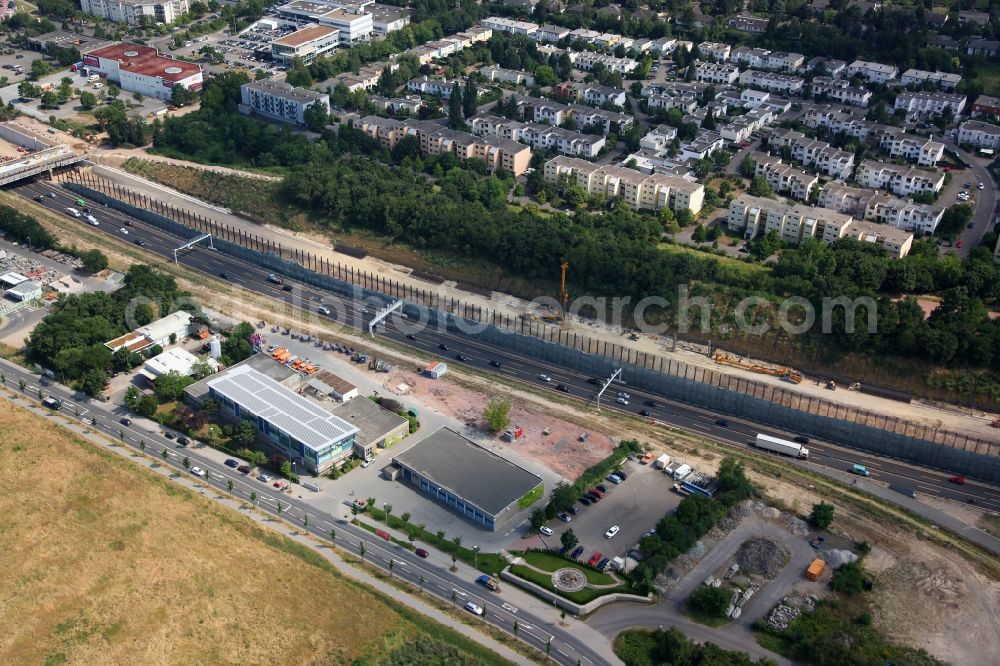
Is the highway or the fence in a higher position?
the fence

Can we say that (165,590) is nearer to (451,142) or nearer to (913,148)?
(451,142)

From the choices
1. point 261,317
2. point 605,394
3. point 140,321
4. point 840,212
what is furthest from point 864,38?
point 140,321

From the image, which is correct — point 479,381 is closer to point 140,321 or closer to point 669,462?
point 669,462

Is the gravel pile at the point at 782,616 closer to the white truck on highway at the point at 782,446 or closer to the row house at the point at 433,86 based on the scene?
the white truck on highway at the point at 782,446

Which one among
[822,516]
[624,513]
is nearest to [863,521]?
[822,516]

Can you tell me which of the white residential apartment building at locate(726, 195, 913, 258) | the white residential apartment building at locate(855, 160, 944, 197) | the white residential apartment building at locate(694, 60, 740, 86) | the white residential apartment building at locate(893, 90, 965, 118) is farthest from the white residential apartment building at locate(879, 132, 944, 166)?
the white residential apartment building at locate(694, 60, 740, 86)

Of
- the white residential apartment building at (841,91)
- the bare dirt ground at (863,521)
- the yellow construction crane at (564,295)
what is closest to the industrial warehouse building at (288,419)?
the bare dirt ground at (863,521)

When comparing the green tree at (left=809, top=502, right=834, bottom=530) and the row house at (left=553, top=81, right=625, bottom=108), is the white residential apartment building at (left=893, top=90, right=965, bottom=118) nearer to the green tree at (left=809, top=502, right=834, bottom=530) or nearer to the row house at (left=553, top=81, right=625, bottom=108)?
the row house at (left=553, top=81, right=625, bottom=108)
